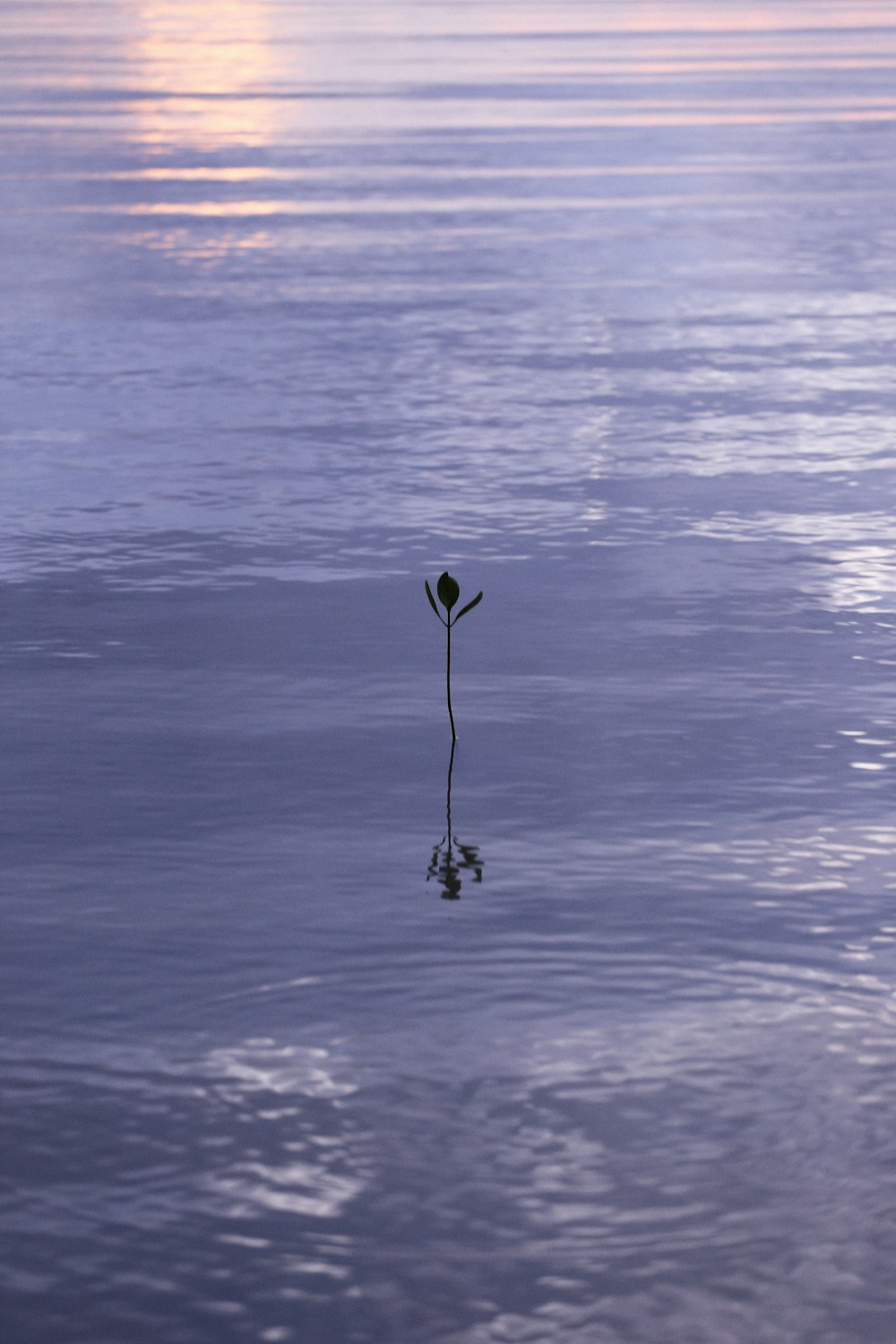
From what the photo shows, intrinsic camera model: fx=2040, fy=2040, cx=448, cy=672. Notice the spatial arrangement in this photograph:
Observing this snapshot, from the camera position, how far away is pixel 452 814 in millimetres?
4770

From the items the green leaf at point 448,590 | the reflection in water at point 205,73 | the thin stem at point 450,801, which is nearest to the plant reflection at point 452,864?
the thin stem at point 450,801

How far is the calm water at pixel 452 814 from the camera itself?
3059mm

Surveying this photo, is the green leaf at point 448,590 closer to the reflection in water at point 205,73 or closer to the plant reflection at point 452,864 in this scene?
the plant reflection at point 452,864

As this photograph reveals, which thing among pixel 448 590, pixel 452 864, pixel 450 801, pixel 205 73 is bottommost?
pixel 452 864

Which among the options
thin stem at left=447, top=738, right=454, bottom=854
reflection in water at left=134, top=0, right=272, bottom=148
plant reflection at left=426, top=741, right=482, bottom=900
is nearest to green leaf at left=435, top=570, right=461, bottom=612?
thin stem at left=447, top=738, right=454, bottom=854

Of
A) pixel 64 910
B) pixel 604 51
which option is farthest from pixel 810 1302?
pixel 604 51

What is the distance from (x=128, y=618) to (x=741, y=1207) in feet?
12.5

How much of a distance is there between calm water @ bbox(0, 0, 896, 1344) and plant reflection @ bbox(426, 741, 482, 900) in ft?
0.09

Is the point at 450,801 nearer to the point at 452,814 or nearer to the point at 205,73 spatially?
the point at 452,814

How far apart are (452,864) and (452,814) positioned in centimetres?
31

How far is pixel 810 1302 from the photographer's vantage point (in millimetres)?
2916

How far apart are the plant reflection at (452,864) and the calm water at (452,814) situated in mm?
27

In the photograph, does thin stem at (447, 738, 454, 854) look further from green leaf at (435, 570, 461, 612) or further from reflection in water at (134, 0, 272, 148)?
reflection in water at (134, 0, 272, 148)

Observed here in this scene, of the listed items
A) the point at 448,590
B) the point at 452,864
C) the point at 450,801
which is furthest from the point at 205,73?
the point at 452,864
